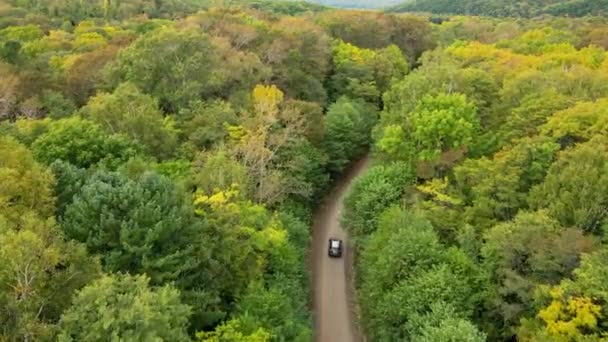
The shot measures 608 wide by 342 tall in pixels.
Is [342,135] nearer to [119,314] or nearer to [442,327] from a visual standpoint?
[442,327]

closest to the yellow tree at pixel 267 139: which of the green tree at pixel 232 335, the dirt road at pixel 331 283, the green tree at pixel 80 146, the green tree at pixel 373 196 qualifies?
the green tree at pixel 373 196

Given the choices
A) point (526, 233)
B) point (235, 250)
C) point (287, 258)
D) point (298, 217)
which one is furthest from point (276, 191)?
point (526, 233)

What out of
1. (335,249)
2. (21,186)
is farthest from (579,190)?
(21,186)

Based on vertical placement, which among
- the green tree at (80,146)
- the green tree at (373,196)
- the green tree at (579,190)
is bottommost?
the green tree at (373,196)

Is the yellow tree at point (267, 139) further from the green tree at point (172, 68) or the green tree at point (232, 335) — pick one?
the green tree at point (232, 335)

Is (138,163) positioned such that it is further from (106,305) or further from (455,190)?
(455,190)

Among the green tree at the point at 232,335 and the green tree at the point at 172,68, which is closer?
the green tree at the point at 232,335
